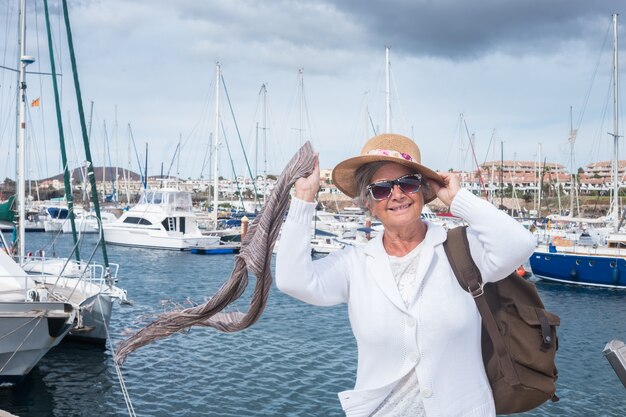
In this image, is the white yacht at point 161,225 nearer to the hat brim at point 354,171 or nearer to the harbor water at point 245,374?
the harbor water at point 245,374

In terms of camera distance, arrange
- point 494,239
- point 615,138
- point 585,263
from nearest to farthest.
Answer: point 494,239, point 585,263, point 615,138

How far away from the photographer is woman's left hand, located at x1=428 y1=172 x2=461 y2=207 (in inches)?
89.2

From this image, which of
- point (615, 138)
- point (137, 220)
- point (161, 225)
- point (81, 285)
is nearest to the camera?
point (81, 285)

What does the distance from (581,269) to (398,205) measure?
25.6 metres

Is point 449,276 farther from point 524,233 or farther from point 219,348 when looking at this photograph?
point 219,348

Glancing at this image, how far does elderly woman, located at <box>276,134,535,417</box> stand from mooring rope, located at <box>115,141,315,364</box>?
0.09 meters

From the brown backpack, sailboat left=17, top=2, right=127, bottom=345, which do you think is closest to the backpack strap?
the brown backpack

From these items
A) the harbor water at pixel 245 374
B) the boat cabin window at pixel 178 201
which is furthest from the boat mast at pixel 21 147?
the boat cabin window at pixel 178 201

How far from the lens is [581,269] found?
25391mm

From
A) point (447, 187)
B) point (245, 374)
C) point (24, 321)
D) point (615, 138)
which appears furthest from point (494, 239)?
point (615, 138)

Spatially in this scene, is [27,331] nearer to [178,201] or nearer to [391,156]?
[391,156]

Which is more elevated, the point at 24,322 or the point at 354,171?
the point at 354,171

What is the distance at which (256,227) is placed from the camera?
7.68ft

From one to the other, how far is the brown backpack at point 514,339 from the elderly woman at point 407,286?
0.05m
